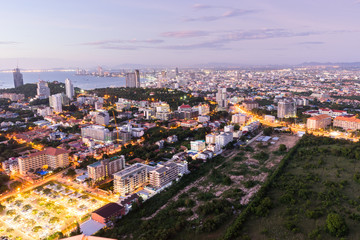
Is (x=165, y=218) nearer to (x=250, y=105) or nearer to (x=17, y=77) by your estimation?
(x=250, y=105)

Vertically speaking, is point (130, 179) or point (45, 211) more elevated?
point (130, 179)

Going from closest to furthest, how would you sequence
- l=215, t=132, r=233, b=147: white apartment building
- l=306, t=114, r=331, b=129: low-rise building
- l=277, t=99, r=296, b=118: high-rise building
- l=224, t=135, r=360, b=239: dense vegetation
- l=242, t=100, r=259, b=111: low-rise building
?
l=224, t=135, r=360, b=239: dense vegetation
l=215, t=132, r=233, b=147: white apartment building
l=306, t=114, r=331, b=129: low-rise building
l=277, t=99, r=296, b=118: high-rise building
l=242, t=100, r=259, b=111: low-rise building

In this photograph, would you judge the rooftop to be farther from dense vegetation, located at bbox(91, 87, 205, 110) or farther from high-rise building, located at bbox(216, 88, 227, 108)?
high-rise building, located at bbox(216, 88, 227, 108)

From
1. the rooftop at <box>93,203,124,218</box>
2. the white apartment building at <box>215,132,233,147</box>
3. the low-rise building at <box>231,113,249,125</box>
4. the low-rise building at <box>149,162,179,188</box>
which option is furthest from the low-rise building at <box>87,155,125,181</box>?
the low-rise building at <box>231,113,249,125</box>

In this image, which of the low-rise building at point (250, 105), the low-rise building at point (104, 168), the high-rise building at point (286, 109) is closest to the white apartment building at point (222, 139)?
the low-rise building at point (104, 168)

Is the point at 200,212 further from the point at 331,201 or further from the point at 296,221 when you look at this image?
the point at 331,201

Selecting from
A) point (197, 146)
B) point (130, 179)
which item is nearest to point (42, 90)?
point (197, 146)

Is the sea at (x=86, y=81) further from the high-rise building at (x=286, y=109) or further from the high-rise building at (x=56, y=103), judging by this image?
the high-rise building at (x=286, y=109)
